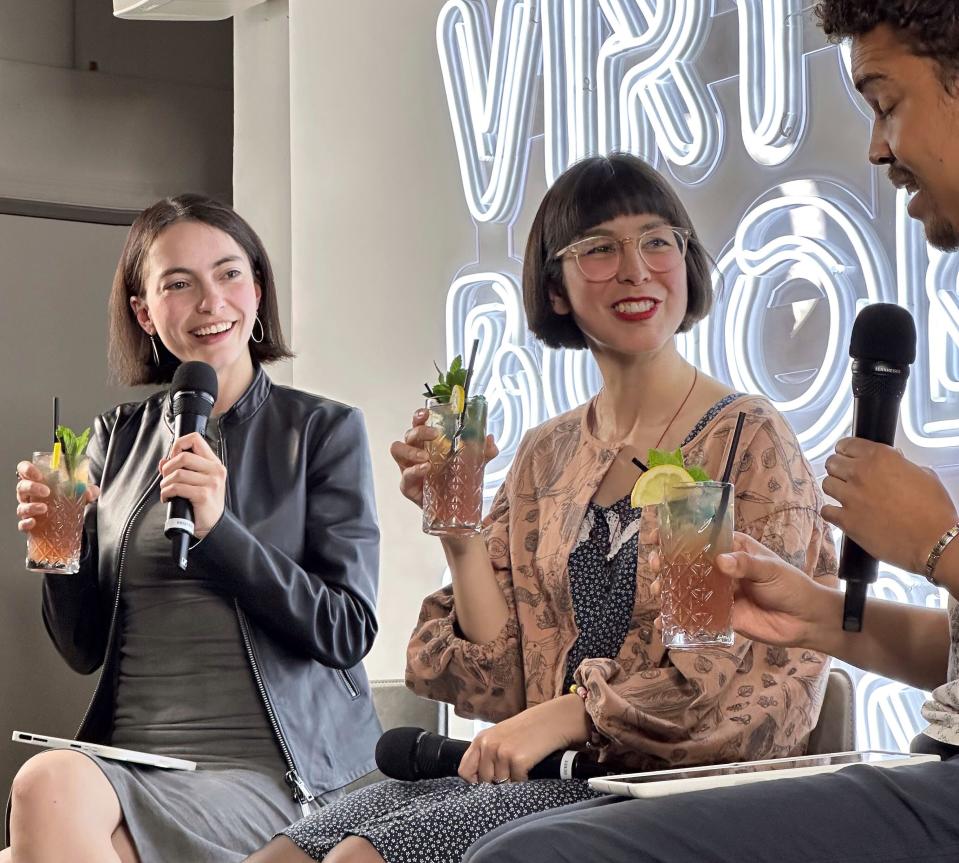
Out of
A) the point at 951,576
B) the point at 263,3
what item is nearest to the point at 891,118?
the point at 951,576

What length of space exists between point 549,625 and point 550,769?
12.2 inches

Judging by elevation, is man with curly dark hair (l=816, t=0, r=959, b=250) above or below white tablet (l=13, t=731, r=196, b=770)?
above

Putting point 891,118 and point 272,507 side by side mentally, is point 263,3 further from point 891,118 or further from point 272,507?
point 891,118

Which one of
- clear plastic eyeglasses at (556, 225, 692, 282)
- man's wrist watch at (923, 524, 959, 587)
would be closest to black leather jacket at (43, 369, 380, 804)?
clear plastic eyeglasses at (556, 225, 692, 282)

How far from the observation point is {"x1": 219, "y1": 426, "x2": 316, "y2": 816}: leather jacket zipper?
2494mm

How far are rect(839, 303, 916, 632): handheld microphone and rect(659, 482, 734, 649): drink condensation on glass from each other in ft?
0.50

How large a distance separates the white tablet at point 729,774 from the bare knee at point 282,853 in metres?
0.68

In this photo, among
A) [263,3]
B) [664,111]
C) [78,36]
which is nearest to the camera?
[664,111]

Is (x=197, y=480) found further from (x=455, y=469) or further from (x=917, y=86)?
(x=917, y=86)

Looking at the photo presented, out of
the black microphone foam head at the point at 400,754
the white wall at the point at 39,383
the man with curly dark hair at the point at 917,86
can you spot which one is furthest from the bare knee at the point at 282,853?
the white wall at the point at 39,383

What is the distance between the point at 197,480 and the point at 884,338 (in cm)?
127

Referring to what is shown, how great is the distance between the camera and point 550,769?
2.01m

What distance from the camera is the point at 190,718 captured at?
258 centimetres

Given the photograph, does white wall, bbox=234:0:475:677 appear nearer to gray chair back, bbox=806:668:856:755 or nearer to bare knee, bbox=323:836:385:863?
Answer: gray chair back, bbox=806:668:856:755
